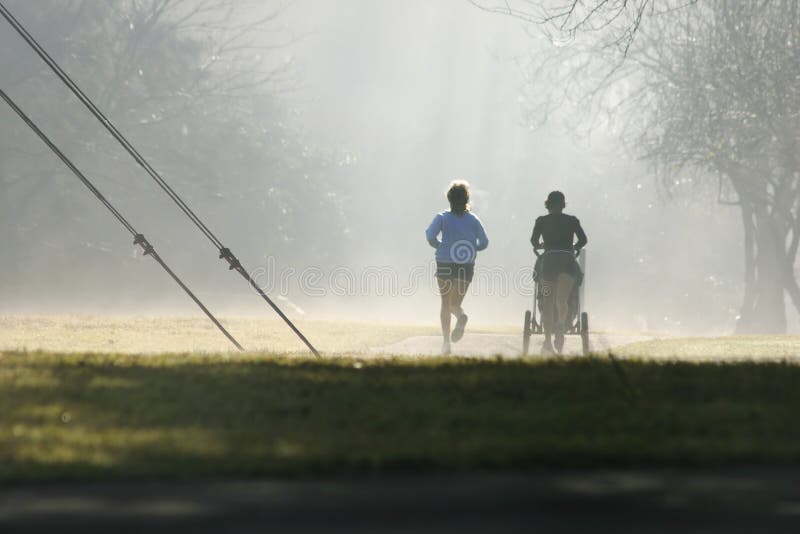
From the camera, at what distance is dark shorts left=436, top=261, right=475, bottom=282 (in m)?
18.0

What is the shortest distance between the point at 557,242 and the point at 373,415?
970 centimetres

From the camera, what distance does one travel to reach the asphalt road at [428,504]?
552cm

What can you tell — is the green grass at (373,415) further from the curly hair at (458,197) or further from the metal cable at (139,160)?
the curly hair at (458,197)

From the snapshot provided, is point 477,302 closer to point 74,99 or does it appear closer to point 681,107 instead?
point 74,99

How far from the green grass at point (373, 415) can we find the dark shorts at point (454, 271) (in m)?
6.71

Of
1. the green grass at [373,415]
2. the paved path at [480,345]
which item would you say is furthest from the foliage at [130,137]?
the green grass at [373,415]

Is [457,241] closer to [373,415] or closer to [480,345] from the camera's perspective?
[480,345]

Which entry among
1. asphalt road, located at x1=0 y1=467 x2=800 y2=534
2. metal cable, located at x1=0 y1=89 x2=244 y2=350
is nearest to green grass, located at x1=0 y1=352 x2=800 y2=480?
asphalt road, located at x1=0 y1=467 x2=800 y2=534

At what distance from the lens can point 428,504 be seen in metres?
5.89

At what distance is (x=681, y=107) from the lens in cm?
3756

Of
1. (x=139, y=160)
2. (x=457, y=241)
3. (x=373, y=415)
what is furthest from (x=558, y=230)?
(x=373, y=415)

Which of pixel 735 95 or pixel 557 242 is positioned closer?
pixel 557 242

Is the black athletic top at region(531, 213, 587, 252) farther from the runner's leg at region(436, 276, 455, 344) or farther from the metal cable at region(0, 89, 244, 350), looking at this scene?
the metal cable at region(0, 89, 244, 350)

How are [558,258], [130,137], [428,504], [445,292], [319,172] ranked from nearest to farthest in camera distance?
[428,504]
[558,258]
[445,292]
[130,137]
[319,172]
